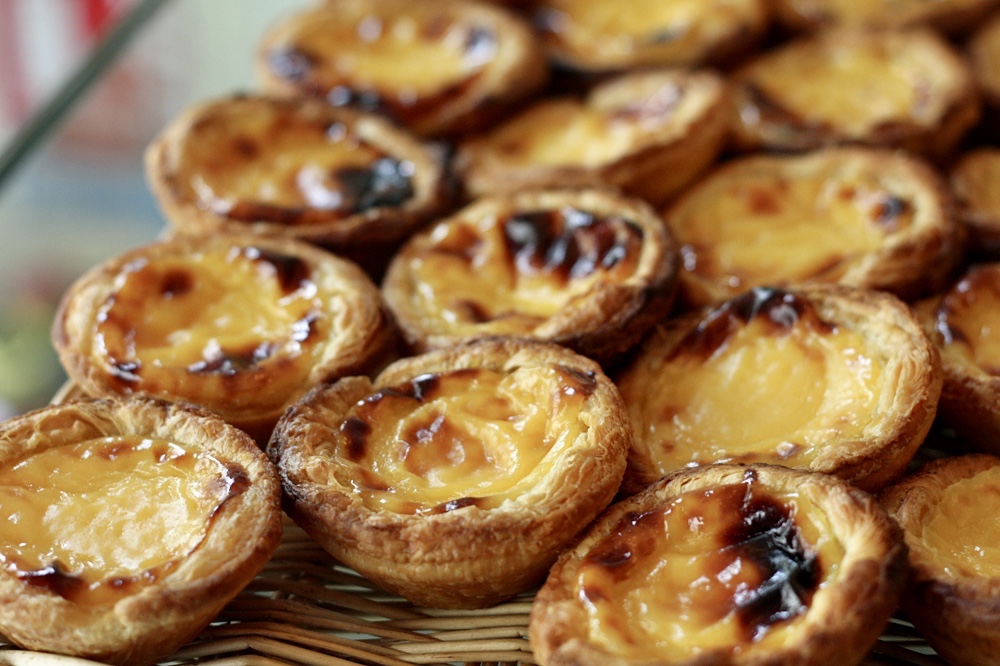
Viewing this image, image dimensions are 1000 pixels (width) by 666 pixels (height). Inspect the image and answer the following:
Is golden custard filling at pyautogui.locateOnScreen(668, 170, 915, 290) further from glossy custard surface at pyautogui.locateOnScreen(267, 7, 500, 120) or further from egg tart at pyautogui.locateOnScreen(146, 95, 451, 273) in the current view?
glossy custard surface at pyautogui.locateOnScreen(267, 7, 500, 120)

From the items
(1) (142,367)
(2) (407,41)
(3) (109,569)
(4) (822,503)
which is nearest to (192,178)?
(1) (142,367)

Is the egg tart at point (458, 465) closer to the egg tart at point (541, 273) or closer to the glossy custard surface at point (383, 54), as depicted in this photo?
the egg tart at point (541, 273)

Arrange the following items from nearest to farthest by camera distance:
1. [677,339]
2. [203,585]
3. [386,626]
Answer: [203,585] → [386,626] → [677,339]

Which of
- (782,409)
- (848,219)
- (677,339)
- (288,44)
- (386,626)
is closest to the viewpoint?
(386,626)

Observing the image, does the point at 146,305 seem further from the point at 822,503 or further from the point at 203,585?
the point at 822,503

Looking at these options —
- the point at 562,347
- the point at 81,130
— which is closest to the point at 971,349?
the point at 562,347

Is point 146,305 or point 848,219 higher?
point 146,305

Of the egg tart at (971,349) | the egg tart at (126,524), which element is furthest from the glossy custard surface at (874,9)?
the egg tart at (126,524)

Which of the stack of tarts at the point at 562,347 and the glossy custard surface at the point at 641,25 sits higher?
the glossy custard surface at the point at 641,25
